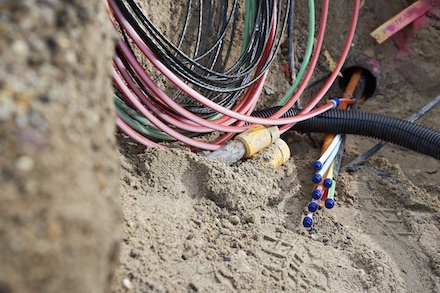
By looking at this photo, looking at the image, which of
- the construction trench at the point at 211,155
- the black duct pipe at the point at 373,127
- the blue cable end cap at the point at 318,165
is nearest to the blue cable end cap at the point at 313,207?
the construction trench at the point at 211,155

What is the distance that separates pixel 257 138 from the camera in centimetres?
176

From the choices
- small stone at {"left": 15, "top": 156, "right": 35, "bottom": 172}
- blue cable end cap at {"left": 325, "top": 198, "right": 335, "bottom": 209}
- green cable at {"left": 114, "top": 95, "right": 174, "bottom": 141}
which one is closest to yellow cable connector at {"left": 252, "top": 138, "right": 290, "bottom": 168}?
blue cable end cap at {"left": 325, "top": 198, "right": 335, "bottom": 209}

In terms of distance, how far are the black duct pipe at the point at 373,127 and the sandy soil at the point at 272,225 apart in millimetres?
105

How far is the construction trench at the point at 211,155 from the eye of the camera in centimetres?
63

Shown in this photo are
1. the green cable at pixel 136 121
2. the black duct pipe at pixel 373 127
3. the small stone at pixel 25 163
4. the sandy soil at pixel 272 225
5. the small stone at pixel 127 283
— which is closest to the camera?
the small stone at pixel 25 163

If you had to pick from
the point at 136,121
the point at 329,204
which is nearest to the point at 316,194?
the point at 329,204

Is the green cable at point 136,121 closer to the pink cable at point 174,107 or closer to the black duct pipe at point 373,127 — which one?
the pink cable at point 174,107

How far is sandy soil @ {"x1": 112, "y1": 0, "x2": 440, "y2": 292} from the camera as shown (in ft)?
3.95

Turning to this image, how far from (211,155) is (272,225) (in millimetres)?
305

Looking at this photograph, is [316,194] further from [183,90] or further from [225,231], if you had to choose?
[183,90]

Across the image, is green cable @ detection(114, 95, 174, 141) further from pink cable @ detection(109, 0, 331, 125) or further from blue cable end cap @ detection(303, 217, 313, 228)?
blue cable end cap @ detection(303, 217, 313, 228)

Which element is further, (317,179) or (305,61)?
(305,61)

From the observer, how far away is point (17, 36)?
65cm

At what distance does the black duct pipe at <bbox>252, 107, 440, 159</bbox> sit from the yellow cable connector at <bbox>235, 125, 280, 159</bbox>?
14 cm
